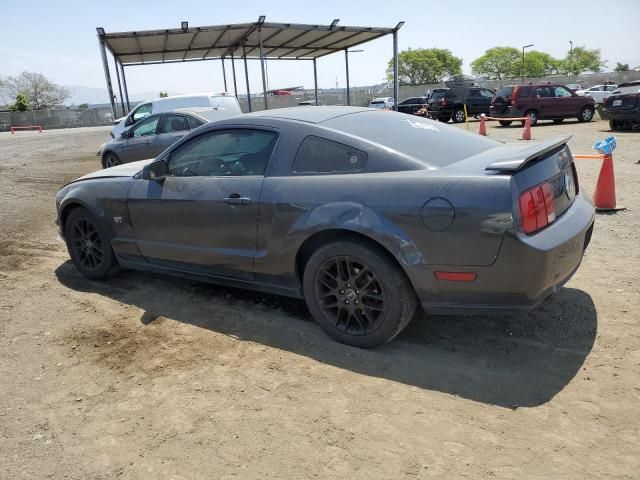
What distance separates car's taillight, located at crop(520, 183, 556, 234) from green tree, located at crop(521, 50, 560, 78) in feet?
392

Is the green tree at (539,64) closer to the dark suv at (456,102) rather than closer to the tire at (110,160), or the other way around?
the dark suv at (456,102)

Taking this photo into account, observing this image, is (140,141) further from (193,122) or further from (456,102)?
(456,102)

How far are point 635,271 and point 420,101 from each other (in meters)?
28.6

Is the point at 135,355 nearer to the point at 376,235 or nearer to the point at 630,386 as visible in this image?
the point at 376,235

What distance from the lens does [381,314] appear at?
3.14m

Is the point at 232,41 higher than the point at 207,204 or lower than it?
higher

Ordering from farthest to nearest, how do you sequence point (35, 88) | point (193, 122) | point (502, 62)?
point (502, 62) < point (35, 88) < point (193, 122)

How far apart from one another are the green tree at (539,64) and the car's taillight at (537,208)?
120 meters

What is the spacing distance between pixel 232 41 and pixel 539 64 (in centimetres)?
11199

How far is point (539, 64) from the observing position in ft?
367

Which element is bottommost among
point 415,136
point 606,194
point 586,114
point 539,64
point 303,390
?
point 303,390

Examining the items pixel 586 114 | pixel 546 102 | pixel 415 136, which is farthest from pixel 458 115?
pixel 415 136

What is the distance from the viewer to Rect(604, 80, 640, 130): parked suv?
15.3 metres

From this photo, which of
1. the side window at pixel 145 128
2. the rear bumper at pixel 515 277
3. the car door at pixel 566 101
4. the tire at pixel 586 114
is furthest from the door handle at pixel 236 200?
the tire at pixel 586 114
